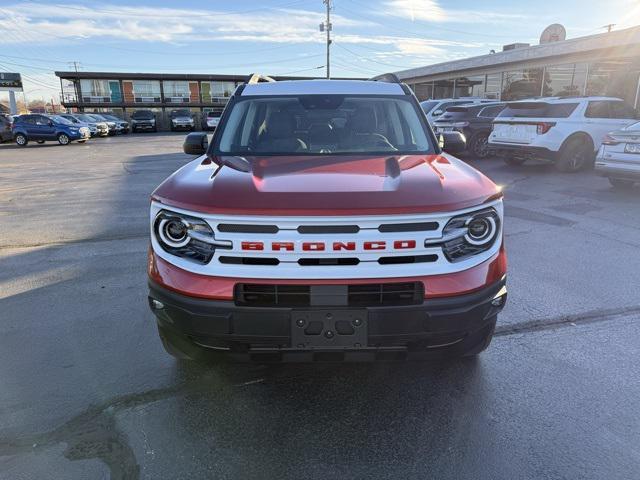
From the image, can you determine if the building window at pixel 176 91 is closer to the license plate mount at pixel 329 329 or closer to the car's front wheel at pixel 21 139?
the car's front wheel at pixel 21 139

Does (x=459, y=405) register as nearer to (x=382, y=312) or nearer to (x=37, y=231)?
(x=382, y=312)

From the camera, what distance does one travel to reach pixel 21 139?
84.6ft

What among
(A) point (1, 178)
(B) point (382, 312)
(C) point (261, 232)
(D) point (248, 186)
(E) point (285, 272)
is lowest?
(A) point (1, 178)

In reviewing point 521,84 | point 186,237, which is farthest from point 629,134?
point 521,84

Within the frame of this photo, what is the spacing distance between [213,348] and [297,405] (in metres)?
0.66

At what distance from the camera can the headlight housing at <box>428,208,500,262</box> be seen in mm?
2398

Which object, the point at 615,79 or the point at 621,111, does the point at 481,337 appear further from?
the point at 615,79

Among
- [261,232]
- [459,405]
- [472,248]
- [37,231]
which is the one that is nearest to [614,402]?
[459,405]

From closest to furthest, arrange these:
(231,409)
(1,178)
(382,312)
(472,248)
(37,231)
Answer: (382,312)
(472,248)
(231,409)
(37,231)
(1,178)

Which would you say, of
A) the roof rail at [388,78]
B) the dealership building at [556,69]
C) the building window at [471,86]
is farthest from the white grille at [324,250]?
the building window at [471,86]

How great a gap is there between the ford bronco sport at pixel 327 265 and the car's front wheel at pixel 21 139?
2790cm

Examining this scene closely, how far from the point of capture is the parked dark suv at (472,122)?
14.2 metres

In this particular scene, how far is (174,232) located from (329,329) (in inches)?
36.8

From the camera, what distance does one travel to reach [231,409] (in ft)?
9.11
